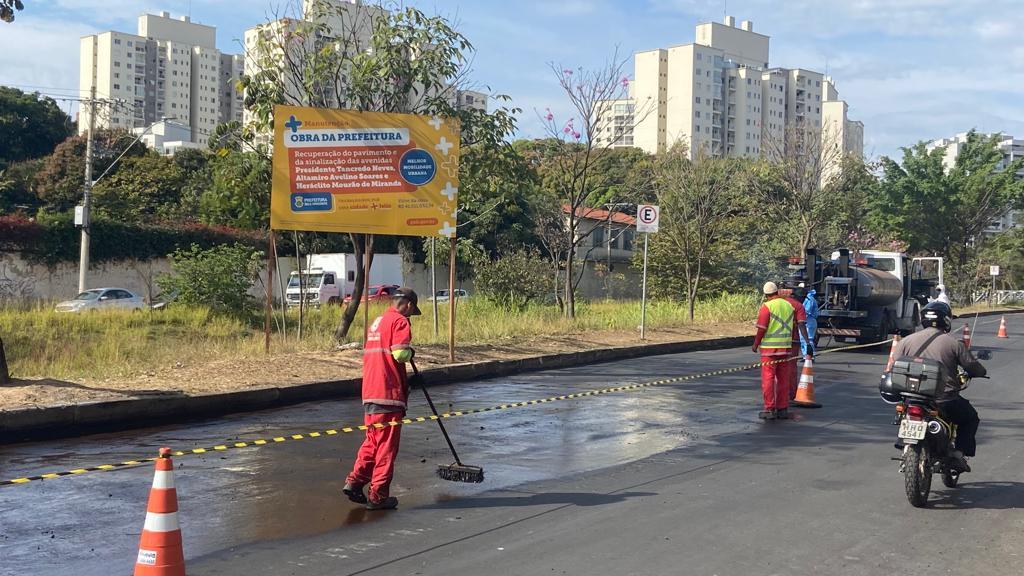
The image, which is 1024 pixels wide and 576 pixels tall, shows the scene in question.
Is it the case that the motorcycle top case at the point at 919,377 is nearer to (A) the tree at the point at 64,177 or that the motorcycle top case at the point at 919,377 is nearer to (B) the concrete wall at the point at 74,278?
(B) the concrete wall at the point at 74,278

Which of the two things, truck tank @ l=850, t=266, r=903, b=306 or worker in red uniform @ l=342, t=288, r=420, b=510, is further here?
truck tank @ l=850, t=266, r=903, b=306

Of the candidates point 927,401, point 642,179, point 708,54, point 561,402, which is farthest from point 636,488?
point 708,54

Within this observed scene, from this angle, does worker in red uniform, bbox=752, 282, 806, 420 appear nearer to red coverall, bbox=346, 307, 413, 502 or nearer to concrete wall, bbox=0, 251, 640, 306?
red coverall, bbox=346, 307, 413, 502

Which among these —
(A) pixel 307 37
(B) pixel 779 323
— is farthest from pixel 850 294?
(A) pixel 307 37

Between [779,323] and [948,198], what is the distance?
40017mm

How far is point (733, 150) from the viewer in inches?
5787

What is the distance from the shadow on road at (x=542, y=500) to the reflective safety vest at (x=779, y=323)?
479cm

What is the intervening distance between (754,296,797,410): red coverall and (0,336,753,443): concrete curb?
530 centimetres

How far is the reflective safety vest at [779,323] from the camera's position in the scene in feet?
37.8

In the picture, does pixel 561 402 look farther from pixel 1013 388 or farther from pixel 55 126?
pixel 55 126

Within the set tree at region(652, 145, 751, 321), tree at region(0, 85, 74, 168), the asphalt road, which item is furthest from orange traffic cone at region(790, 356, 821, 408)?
tree at region(0, 85, 74, 168)

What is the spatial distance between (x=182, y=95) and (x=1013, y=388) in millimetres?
162868

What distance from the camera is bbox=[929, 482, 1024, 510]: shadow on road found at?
7.19 meters

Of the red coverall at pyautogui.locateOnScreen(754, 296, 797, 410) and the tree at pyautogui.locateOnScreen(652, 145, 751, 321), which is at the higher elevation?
the tree at pyautogui.locateOnScreen(652, 145, 751, 321)
